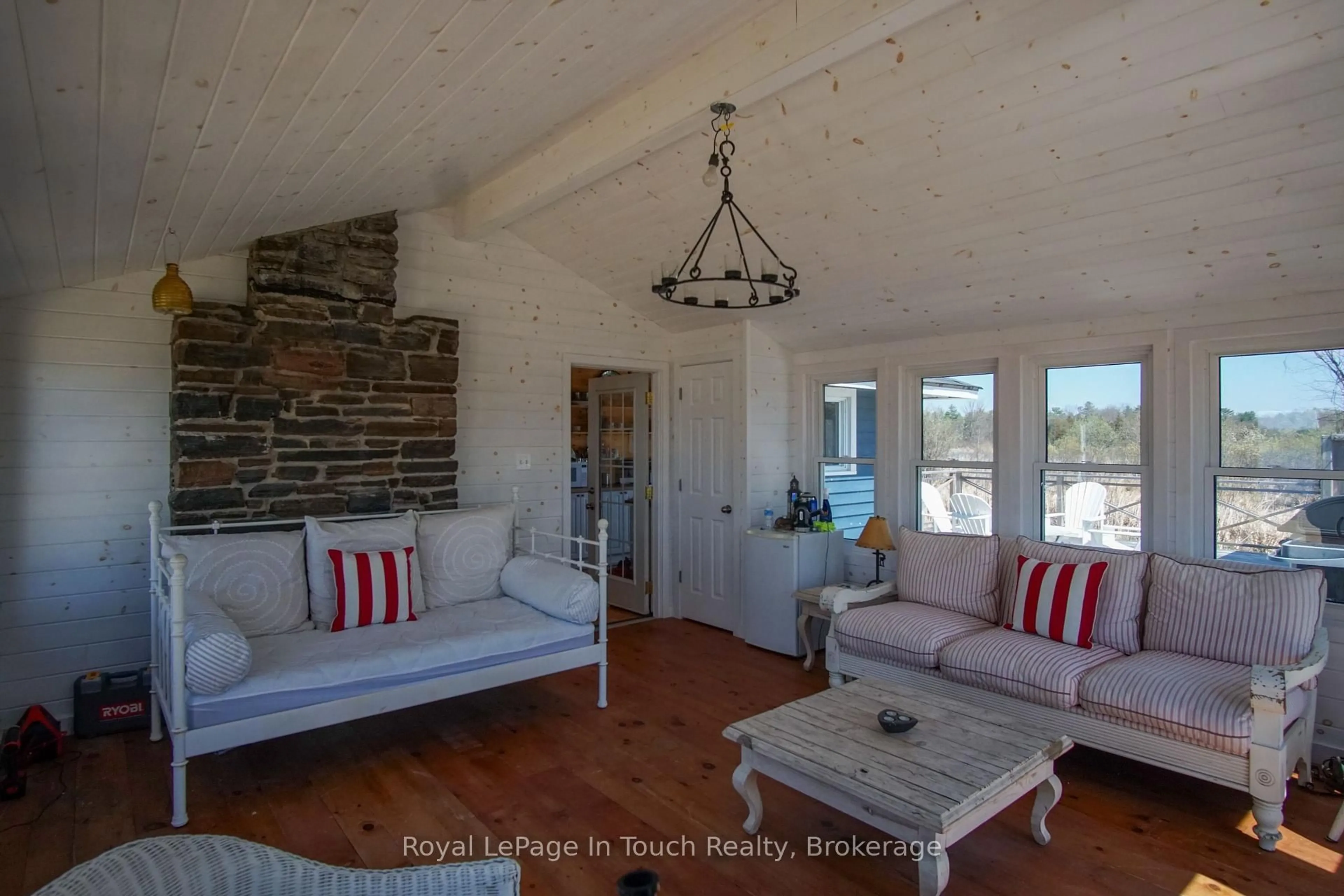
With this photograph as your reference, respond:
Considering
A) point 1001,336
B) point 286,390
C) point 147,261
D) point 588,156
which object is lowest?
point 286,390

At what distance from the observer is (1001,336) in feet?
13.4

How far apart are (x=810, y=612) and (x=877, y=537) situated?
612mm

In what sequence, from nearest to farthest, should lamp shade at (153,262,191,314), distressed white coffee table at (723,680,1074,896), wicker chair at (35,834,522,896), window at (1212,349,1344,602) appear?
wicker chair at (35,834,522,896) → distressed white coffee table at (723,680,1074,896) → window at (1212,349,1344,602) → lamp shade at (153,262,191,314)

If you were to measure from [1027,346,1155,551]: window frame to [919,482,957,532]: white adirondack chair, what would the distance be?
1.77 ft

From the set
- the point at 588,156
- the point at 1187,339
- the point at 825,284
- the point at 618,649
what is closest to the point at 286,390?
the point at 588,156

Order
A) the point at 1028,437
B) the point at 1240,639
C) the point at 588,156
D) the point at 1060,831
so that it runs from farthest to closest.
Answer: the point at 1028,437 → the point at 588,156 → the point at 1240,639 → the point at 1060,831

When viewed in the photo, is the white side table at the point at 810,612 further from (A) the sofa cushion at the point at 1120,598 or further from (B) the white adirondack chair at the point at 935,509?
(A) the sofa cushion at the point at 1120,598

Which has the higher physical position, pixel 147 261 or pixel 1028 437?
pixel 147 261

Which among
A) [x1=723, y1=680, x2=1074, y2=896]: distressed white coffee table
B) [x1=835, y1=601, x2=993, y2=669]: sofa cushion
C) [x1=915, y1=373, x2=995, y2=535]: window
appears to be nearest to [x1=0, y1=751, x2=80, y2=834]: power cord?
[x1=723, y1=680, x2=1074, y2=896]: distressed white coffee table

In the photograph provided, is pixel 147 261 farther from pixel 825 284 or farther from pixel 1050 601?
pixel 1050 601

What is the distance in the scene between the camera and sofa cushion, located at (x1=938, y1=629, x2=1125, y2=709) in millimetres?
2996

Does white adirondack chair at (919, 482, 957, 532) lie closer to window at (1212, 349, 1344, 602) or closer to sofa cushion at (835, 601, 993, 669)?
sofa cushion at (835, 601, 993, 669)

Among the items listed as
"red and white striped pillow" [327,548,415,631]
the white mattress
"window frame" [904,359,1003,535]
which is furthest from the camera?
"window frame" [904,359,1003,535]

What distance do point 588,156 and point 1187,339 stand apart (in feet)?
9.55
